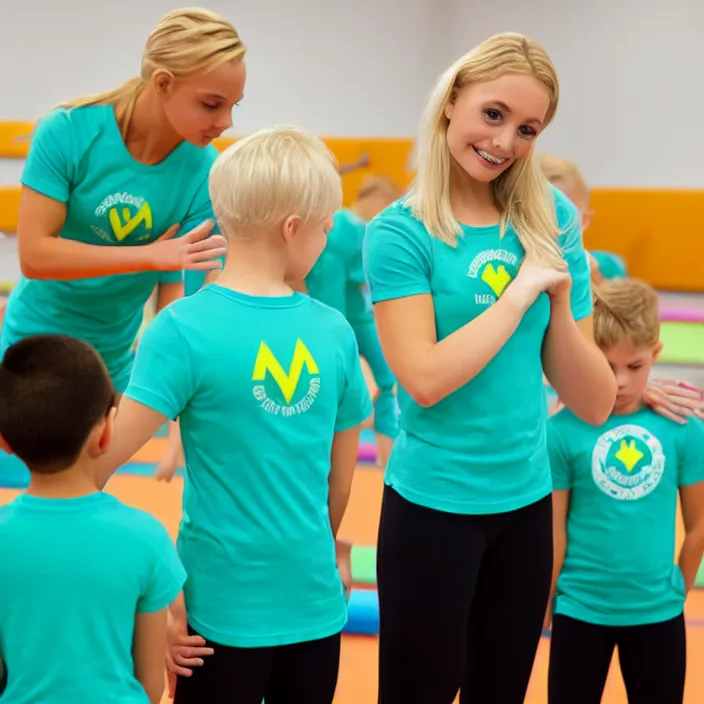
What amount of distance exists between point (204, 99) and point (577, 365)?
959 mm

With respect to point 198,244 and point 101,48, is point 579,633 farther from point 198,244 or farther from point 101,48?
point 101,48

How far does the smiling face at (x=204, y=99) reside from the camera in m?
2.15

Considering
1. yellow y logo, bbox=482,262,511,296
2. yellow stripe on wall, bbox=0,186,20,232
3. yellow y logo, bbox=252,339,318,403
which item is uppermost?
yellow y logo, bbox=482,262,511,296

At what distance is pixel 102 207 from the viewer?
7.49ft

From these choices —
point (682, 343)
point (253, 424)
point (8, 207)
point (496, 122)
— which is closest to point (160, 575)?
point (253, 424)

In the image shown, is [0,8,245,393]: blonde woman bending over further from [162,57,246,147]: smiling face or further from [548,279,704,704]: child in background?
[548,279,704,704]: child in background

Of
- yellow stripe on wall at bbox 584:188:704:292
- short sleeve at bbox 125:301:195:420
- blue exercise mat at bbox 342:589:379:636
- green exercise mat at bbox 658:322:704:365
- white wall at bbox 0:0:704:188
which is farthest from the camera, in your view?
white wall at bbox 0:0:704:188

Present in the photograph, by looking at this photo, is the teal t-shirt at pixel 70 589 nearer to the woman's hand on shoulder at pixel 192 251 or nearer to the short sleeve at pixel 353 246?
the woman's hand on shoulder at pixel 192 251

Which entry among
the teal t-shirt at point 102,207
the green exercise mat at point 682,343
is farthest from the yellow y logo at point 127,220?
the green exercise mat at point 682,343

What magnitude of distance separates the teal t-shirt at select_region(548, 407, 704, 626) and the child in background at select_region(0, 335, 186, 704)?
1023 mm

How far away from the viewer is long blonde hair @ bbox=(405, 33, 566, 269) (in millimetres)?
1705

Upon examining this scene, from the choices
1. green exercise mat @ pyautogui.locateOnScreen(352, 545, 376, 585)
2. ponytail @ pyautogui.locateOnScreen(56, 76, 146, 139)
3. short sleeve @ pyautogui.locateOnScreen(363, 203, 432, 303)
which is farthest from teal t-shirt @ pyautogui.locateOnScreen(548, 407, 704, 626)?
green exercise mat @ pyautogui.locateOnScreen(352, 545, 376, 585)

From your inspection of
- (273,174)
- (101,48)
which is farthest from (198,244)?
(101,48)

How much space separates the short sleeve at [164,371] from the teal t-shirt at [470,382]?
39 centimetres
